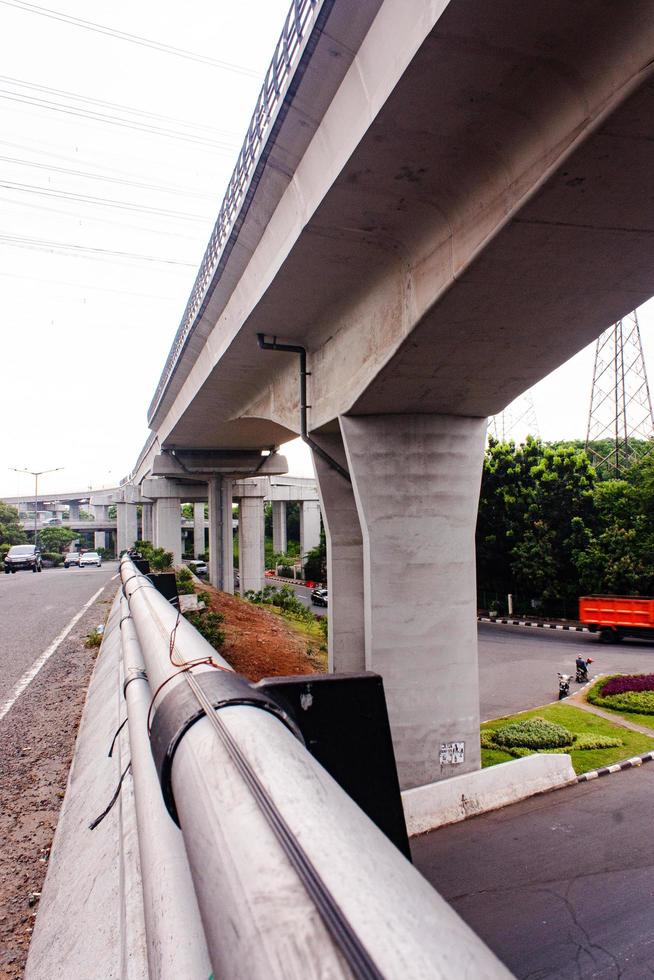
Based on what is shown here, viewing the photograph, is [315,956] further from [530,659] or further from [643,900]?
[530,659]

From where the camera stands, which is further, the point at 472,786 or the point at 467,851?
the point at 472,786

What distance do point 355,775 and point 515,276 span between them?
4.18 metres

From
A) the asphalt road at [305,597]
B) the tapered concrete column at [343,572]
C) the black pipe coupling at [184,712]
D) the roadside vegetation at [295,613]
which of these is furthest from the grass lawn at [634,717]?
the asphalt road at [305,597]

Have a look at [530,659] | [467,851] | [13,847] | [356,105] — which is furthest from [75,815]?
[530,659]

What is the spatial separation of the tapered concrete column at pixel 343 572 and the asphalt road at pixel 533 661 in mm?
3599

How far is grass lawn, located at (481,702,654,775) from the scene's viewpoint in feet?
30.9

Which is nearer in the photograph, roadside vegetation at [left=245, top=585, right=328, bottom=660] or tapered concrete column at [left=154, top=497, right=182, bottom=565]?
roadside vegetation at [left=245, top=585, right=328, bottom=660]

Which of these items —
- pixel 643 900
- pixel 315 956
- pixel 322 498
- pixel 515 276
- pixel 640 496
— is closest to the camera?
pixel 315 956

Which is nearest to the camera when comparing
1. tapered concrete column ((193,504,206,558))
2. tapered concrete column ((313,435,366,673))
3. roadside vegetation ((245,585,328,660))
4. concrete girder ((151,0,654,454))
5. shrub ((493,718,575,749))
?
concrete girder ((151,0,654,454))

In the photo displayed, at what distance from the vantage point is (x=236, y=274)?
8242 mm

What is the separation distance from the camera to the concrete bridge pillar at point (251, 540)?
106 feet

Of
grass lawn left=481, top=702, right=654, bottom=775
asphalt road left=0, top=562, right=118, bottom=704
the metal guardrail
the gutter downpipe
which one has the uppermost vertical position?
the metal guardrail

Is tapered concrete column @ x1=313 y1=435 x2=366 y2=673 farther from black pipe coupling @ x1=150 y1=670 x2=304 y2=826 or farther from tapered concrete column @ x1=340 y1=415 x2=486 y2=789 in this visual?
black pipe coupling @ x1=150 y1=670 x2=304 y2=826

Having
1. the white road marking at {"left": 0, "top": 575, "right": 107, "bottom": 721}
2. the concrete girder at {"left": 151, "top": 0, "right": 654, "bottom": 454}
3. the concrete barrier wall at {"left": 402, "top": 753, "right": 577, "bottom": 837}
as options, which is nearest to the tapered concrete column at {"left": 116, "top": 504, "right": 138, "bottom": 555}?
the white road marking at {"left": 0, "top": 575, "right": 107, "bottom": 721}
